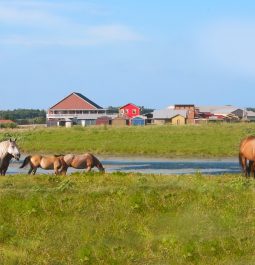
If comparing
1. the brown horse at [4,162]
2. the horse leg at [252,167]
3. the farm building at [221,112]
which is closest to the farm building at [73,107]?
the farm building at [221,112]

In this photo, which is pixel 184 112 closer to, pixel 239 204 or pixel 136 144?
pixel 136 144

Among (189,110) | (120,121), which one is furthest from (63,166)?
(189,110)

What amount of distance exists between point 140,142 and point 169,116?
59.6m

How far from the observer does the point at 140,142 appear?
5991 cm

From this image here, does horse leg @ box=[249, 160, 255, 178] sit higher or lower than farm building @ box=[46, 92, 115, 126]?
lower

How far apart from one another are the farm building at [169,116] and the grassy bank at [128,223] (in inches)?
3896

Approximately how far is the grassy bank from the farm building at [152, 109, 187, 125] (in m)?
98.9

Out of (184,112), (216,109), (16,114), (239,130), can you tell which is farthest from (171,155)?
(16,114)

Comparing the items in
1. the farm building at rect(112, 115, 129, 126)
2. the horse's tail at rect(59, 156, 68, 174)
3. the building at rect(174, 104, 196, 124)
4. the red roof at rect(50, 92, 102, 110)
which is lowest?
the horse's tail at rect(59, 156, 68, 174)

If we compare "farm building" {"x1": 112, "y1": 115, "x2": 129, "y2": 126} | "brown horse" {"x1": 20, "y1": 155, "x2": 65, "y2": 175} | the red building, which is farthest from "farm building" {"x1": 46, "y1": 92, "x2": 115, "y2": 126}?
"brown horse" {"x1": 20, "y1": 155, "x2": 65, "y2": 175}

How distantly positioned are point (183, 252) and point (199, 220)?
1960 millimetres

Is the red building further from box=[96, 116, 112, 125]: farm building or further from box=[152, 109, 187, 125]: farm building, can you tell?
box=[96, 116, 112, 125]: farm building

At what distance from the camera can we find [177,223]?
15.3 metres

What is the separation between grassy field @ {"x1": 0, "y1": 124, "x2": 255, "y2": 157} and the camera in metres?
54.4
